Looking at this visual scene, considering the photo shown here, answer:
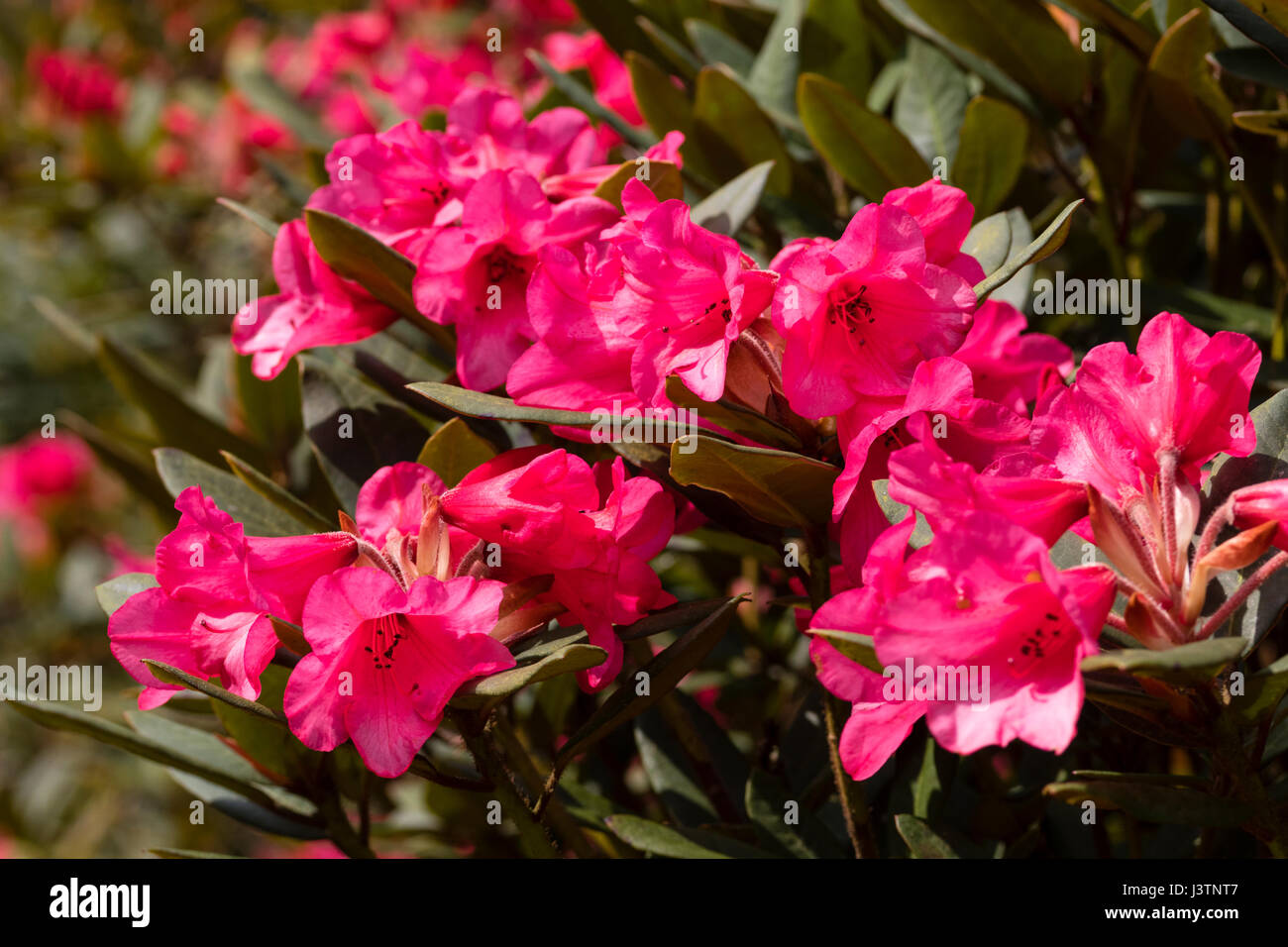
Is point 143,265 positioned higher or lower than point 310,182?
higher

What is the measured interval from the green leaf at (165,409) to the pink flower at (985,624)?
0.92m

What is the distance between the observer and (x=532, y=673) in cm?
71

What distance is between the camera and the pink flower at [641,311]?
0.76 meters

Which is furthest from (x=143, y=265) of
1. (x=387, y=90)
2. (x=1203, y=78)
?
(x=1203, y=78)

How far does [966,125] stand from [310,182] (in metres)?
0.83

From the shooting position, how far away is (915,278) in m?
0.76

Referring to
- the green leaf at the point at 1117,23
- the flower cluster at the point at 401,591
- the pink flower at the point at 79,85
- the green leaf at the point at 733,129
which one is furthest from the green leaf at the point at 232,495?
the pink flower at the point at 79,85

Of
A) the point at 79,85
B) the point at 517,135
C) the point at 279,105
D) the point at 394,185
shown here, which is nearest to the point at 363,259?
the point at 394,185

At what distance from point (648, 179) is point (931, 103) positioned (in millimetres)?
419

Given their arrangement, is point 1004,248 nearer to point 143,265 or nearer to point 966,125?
point 966,125

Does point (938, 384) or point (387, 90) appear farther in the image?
point (387, 90)

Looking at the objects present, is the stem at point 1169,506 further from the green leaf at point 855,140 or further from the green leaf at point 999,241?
the green leaf at point 855,140

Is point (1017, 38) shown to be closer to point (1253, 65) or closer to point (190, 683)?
point (1253, 65)
